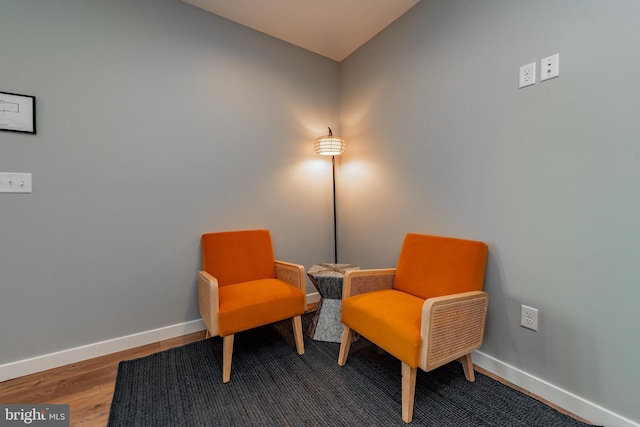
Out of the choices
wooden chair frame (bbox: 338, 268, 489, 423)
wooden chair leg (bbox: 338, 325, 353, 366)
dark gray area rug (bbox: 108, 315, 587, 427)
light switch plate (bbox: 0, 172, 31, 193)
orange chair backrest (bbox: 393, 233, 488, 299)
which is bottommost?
dark gray area rug (bbox: 108, 315, 587, 427)

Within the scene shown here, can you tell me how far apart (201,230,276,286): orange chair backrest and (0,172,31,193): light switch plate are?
1.03 m

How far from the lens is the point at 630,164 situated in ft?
3.84

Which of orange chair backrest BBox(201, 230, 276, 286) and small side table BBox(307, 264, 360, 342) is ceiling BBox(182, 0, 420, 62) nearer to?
orange chair backrest BBox(201, 230, 276, 286)

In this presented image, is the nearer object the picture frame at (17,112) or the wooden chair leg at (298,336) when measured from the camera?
the picture frame at (17,112)

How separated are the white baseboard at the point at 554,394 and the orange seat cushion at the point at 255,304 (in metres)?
1.23

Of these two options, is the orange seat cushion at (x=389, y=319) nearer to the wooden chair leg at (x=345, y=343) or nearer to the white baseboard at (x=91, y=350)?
the wooden chair leg at (x=345, y=343)

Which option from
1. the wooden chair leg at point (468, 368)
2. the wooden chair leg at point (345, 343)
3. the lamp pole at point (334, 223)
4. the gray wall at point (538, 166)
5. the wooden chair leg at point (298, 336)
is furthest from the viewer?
the lamp pole at point (334, 223)

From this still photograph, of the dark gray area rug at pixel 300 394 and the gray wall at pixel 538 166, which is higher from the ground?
the gray wall at pixel 538 166

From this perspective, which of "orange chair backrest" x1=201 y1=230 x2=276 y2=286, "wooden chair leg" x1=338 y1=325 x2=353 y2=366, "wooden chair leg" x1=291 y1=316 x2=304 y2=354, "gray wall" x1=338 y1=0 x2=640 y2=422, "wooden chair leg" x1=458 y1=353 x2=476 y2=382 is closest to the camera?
"gray wall" x1=338 y1=0 x2=640 y2=422

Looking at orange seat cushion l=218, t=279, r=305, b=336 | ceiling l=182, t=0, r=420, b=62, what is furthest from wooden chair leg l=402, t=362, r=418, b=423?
ceiling l=182, t=0, r=420, b=62

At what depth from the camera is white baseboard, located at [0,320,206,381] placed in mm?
1590

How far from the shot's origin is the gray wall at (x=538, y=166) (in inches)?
47.2

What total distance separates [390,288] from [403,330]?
2.18ft

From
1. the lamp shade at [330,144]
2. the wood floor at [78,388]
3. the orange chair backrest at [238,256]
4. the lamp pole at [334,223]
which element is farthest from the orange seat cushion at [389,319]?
the lamp shade at [330,144]
